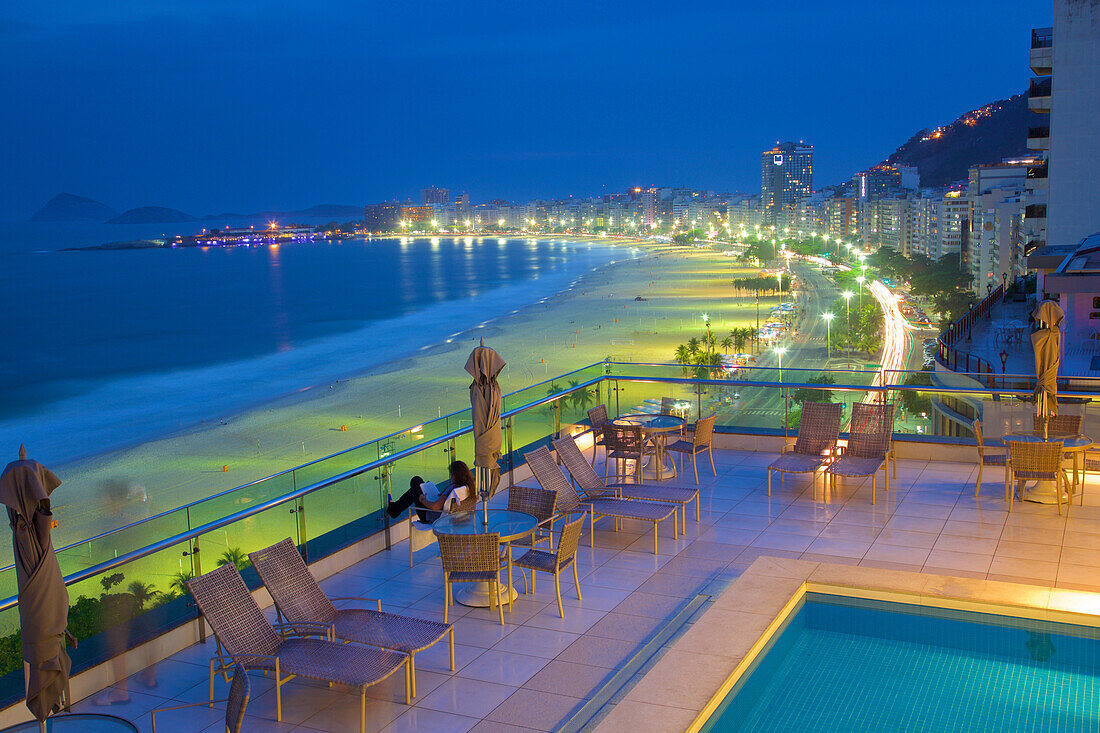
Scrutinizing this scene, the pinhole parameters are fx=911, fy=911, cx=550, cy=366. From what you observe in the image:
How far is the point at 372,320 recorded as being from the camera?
74.5 meters

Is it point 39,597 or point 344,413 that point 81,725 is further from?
point 344,413

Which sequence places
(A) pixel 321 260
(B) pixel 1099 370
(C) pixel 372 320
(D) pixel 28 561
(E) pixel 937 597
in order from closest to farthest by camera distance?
(D) pixel 28 561 → (E) pixel 937 597 → (B) pixel 1099 370 → (C) pixel 372 320 → (A) pixel 321 260

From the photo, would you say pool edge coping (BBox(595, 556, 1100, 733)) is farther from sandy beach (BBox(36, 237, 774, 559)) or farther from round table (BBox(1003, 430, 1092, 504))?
sandy beach (BBox(36, 237, 774, 559))

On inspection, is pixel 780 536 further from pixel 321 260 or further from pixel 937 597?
pixel 321 260

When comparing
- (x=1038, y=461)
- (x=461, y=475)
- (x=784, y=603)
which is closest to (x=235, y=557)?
(x=461, y=475)

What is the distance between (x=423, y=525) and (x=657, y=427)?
3412 millimetres

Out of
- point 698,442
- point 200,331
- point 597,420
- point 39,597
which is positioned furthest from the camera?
point 200,331

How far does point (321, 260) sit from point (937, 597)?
16341cm

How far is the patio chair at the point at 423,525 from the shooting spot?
822 cm

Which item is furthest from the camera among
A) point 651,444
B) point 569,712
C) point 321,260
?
point 321,260

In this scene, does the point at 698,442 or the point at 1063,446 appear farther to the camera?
the point at 698,442

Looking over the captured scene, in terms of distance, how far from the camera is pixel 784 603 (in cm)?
673

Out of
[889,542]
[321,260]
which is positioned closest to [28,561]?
[889,542]

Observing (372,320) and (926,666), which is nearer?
(926,666)
